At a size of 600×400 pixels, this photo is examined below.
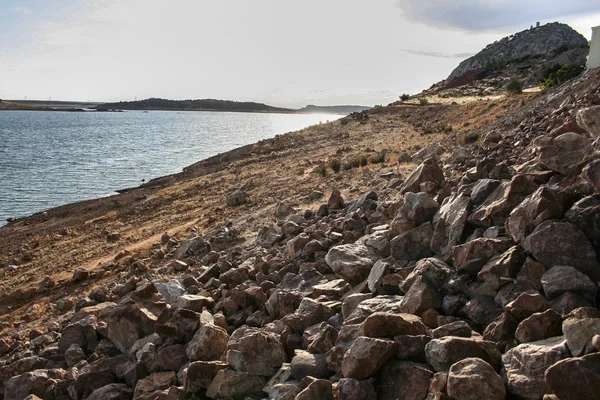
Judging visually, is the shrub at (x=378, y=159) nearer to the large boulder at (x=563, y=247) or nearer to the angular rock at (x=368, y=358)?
the large boulder at (x=563, y=247)

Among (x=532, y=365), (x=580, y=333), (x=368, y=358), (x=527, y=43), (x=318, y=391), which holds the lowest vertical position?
(x=318, y=391)

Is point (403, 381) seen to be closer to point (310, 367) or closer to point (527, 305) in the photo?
point (310, 367)

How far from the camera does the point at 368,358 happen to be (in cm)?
372

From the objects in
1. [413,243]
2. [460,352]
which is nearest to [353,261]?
[413,243]

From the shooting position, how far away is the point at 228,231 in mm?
11617

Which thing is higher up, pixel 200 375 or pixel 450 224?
pixel 450 224

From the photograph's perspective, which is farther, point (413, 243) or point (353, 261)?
point (353, 261)

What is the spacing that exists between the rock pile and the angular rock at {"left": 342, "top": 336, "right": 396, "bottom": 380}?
0.01 metres

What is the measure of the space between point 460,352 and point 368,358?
0.70 m

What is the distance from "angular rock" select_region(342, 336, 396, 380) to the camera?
373 centimetres

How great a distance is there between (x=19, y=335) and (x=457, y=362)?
26.7 feet

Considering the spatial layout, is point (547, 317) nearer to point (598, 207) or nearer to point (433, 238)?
point (598, 207)

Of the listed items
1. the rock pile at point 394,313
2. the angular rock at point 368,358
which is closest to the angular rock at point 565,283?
the rock pile at point 394,313

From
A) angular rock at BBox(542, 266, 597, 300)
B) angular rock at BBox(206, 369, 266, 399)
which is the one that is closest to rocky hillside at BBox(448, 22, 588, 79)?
angular rock at BBox(542, 266, 597, 300)
